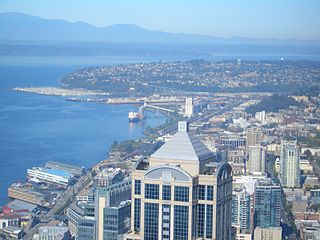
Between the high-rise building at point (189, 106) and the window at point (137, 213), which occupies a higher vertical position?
the window at point (137, 213)

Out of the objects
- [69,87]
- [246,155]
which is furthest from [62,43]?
[246,155]

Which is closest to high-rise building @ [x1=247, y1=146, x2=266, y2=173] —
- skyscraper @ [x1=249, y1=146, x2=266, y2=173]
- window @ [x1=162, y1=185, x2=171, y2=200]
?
skyscraper @ [x1=249, y1=146, x2=266, y2=173]

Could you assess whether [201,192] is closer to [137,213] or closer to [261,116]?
[137,213]

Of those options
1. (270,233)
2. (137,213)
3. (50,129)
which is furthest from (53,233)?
(50,129)

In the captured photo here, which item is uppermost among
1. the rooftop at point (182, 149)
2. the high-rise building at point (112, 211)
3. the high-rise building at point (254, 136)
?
the rooftop at point (182, 149)

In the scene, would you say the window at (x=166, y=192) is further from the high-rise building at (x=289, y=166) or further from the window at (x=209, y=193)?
the high-rise building at (x=289, y=166)

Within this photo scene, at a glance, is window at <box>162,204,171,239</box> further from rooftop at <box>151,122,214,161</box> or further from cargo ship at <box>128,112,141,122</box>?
cargo ship at <box>128,112,141,122</box>

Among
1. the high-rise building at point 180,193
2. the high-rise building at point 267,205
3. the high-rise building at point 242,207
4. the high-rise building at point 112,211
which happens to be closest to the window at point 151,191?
the high-rise building at point 180,193
